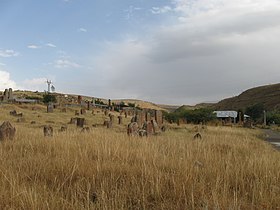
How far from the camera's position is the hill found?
382ft

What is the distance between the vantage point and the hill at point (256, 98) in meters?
116

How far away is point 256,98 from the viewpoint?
132250mm

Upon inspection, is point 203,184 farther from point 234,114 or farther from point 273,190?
point 234,114

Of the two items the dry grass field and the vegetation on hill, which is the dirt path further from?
the vegetation on hill

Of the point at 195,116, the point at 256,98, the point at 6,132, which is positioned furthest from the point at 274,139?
the point at 256,98

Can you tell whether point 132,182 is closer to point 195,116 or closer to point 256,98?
point 195,116

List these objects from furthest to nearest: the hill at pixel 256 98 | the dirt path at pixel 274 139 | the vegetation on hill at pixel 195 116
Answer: the hill at pixel 256 98
the vegetation on hill at pixel 195 116
the dirt path at pixel 274 139

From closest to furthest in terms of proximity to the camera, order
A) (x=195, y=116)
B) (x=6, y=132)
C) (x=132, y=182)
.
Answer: (x=132, y=182), (x=6, y=132), (x=195, y=116)

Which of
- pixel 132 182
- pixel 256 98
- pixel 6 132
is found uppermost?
pixel 256 98

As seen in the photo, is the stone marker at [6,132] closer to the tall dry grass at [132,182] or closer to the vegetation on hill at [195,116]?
the tall dry grass at [132,182]

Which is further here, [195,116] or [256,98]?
[256,98]

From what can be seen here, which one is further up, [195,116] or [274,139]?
[195,116]

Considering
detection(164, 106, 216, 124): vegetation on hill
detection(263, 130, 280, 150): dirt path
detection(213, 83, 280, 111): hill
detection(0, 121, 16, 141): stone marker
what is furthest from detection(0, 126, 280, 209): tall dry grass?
detection(213, 83, 280, 111): hill

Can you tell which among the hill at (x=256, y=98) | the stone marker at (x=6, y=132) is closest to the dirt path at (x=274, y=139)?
the stone marker at (x=6, y=132)
